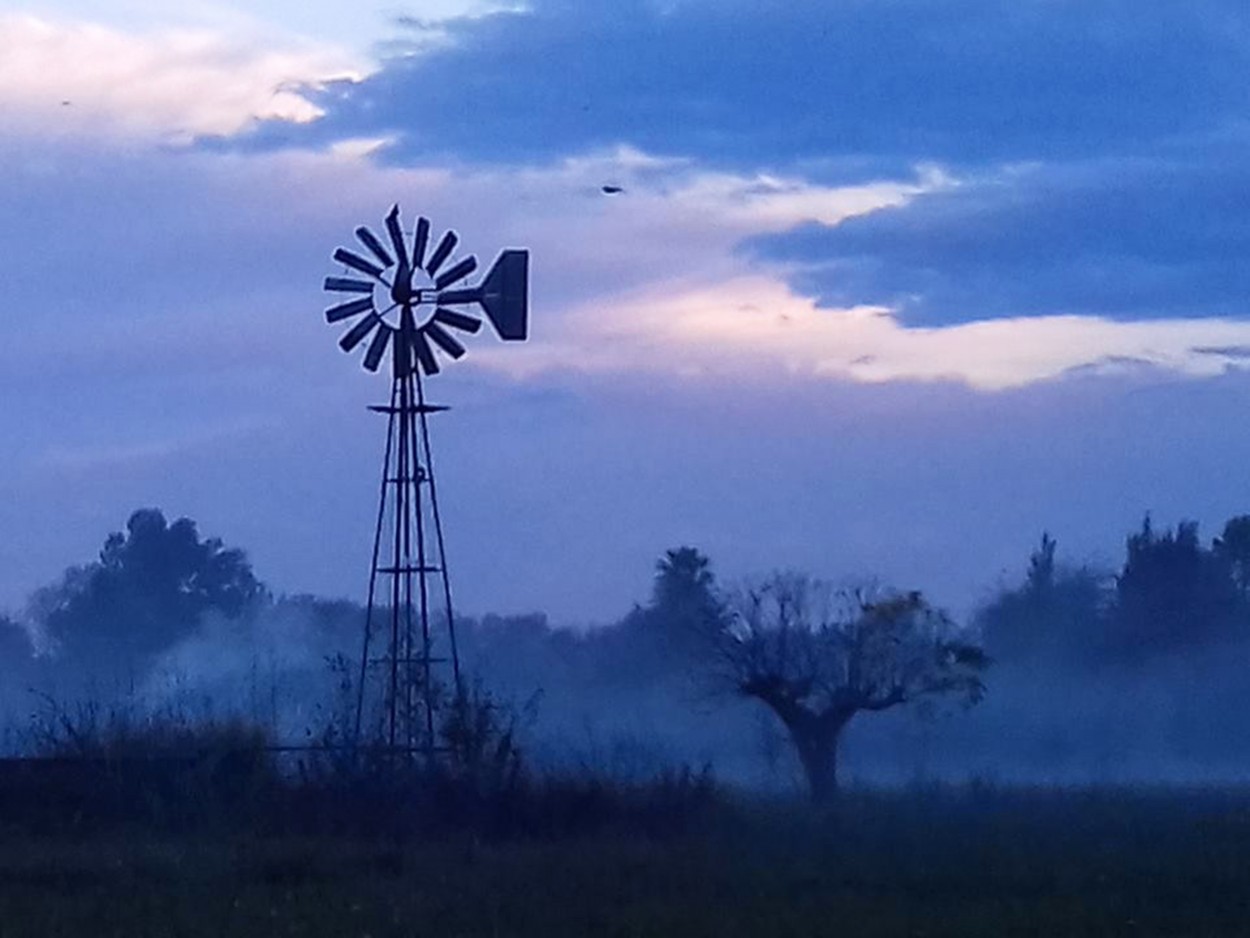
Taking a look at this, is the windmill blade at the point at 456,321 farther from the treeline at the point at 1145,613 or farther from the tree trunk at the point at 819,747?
the treeline at the point at 1145,613

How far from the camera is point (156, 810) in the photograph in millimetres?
30109

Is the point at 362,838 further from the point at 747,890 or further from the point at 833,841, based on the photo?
the point at 747,890

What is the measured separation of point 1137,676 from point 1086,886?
192 feet

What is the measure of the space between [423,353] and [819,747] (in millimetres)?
11128

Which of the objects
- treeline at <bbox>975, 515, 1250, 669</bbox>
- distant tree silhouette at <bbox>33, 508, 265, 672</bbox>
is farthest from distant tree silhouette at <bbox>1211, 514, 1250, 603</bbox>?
distant tree silhouette at <bbox>33, 508, 265, 672</bbox>

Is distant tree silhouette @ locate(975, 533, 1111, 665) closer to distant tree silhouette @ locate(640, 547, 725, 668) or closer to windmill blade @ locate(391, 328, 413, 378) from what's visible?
distant tree silhouette @ locate(640, 547, 725, 668)

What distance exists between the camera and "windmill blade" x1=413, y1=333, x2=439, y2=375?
36.2 meters

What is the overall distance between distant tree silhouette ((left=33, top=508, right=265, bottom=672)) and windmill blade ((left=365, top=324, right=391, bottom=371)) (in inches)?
2174

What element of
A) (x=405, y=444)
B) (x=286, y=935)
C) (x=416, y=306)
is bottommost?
(x=286, y=935)

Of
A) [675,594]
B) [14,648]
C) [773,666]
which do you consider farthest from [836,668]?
[14,648]

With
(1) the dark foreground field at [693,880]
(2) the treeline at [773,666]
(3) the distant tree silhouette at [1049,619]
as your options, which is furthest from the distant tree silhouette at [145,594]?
(1) the dark foreground field at [693,880]

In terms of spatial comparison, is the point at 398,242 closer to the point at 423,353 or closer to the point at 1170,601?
the point at 423,353

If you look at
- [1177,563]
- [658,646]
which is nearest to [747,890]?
[658,646]

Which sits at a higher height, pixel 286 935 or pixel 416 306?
pixel 416 306
